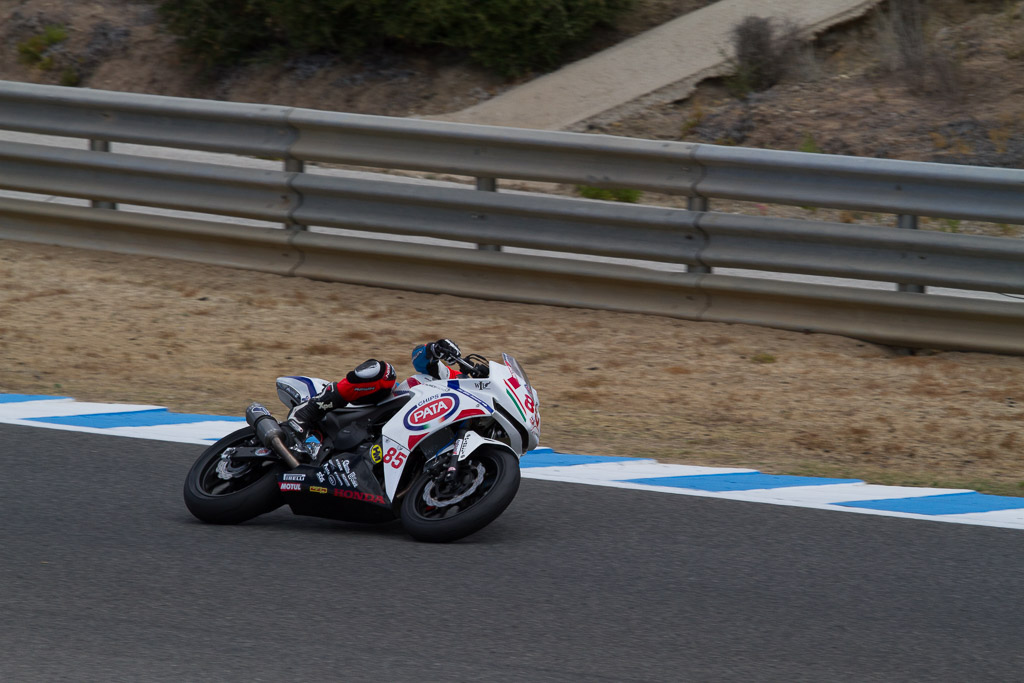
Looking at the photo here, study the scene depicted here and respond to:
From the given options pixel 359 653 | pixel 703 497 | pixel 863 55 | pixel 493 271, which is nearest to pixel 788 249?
pixel 493 271

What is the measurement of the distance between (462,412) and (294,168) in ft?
18.0

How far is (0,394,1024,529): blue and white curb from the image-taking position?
6.35m

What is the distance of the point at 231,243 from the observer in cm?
1083

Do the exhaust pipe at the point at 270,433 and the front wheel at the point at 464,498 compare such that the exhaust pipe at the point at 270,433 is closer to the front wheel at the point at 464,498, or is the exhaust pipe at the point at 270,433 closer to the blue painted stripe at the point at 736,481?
the front wheel at the point at 464,498

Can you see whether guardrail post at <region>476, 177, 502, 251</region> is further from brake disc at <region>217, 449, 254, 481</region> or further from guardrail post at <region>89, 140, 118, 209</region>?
brake disc at <region>217, 449, 254, 481</region>

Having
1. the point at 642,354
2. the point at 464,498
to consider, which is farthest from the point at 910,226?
the point at 464,498

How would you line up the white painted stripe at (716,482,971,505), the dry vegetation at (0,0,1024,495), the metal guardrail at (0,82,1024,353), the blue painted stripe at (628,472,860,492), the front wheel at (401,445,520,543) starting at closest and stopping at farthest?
the front wheel at (401,445,520,543) < the white painted stripe at (716,482,971,505) < the blue painted stripe at (628,472,860,492) < the dry vegetation at (0,0,1024,495) < the metal guardrail at (0,82,1024,353)

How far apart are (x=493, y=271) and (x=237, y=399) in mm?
2528

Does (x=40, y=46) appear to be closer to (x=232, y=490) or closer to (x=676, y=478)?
(x=232, y=490)

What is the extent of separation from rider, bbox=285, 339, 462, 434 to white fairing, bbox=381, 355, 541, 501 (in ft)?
0.30

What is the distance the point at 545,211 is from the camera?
386 inches

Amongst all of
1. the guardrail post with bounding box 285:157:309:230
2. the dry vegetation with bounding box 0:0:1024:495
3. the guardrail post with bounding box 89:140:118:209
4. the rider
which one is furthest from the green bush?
the rider

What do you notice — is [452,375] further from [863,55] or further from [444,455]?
[863,55]

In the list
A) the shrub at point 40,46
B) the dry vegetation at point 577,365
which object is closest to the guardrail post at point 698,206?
the dry vegetation at point 577,365
